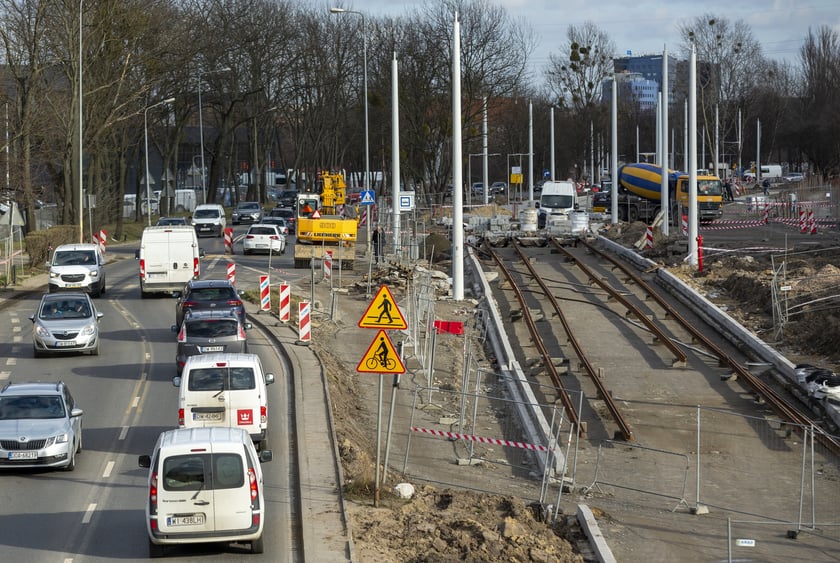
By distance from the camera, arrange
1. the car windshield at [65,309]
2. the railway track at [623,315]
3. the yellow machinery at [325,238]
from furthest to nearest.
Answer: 1. the yellow machinery at [325,238]
2. the car windshield at [65,309]
3. the railway track at [623,315]

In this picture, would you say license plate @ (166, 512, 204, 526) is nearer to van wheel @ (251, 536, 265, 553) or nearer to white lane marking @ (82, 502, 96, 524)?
van wheel @ (251, 536, 265, 553)

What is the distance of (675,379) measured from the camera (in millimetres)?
26109

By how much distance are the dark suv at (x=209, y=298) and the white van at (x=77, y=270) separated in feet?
31.5

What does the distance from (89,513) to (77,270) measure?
83.2 ft

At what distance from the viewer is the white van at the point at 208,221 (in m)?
70.6

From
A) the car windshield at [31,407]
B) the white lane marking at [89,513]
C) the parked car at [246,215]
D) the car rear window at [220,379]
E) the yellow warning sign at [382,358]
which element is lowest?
the white lane marking at [89,513]

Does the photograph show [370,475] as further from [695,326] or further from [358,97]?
[358,97]

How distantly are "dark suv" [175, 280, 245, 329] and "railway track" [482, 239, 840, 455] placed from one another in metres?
8.13

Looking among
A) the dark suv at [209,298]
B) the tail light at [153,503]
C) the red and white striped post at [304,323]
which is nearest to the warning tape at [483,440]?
the tail light at [153,503]

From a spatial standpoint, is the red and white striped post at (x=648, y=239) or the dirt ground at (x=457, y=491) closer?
the dirt ground at (x=457, y=491)

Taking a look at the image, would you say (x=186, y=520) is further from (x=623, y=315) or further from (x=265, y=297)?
(x=265, y=297)

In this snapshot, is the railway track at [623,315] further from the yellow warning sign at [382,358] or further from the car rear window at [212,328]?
the car rear window at [212,328]

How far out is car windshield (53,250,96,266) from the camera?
132 ft

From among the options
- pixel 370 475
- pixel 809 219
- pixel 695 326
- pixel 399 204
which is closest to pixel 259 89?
pixel 399 204
